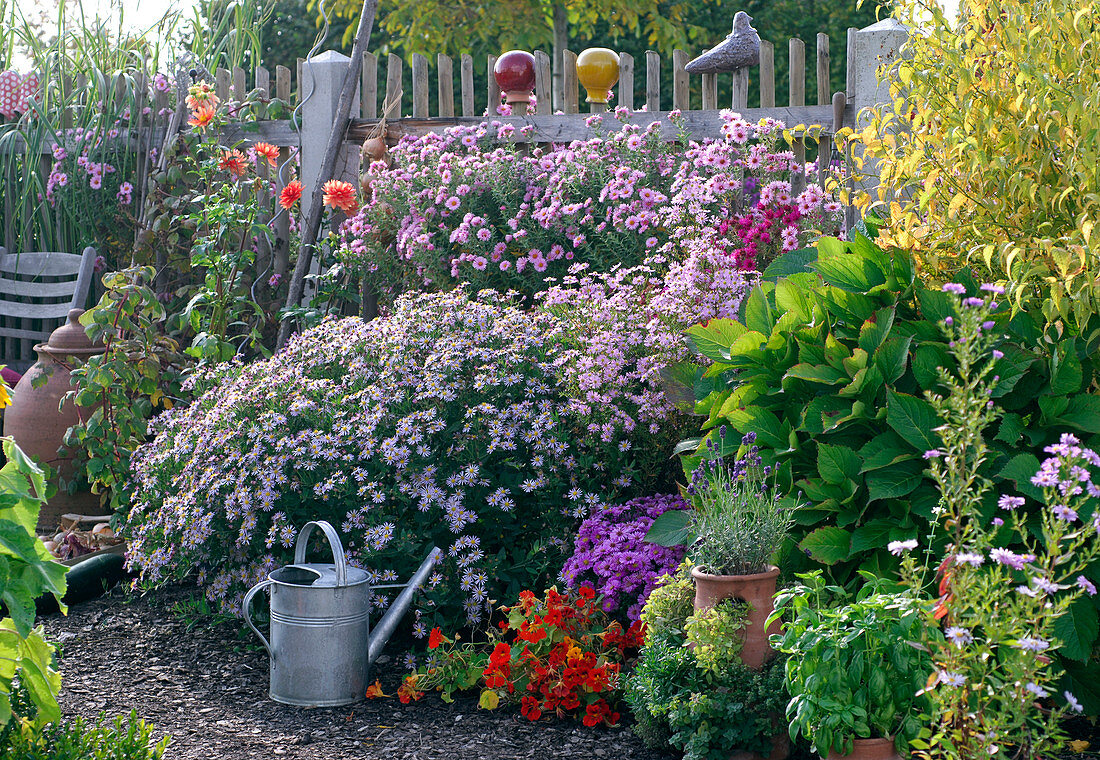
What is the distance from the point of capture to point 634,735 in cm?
265

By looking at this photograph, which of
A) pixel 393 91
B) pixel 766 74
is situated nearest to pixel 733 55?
pixel 766 74

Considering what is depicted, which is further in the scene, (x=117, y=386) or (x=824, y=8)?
(x=824, y=8)

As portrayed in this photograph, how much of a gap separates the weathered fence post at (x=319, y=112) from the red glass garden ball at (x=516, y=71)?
0.84 m

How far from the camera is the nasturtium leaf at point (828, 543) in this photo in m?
2.64

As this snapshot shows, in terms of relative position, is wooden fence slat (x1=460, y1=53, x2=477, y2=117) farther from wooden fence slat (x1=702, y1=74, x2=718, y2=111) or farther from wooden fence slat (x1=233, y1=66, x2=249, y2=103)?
wooden fence slat (x1=233, y1=66, x2=249, y2=103)

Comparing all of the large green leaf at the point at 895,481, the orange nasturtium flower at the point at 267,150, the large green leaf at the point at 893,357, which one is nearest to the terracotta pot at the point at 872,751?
the large green leaf at the point at 895,481

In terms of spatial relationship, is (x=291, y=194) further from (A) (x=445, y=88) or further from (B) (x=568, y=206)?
(B) (x=568, y=206)

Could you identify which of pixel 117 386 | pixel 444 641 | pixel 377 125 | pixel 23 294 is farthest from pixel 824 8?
pixel 444 641

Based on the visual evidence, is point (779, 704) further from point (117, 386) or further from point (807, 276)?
point (117, 386)

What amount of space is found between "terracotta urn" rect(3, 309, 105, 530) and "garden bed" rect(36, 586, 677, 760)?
139 cm

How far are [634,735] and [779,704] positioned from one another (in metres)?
0.43

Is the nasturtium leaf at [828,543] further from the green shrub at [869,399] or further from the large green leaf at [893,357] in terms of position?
the large green leaf at [893,357]

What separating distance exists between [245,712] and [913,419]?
1.92m

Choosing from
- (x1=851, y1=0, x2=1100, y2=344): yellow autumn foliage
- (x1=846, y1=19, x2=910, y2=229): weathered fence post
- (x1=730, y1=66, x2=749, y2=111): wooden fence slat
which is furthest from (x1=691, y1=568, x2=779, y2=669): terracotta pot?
(x1=730, y1=66, x2=749, y2=111): wooden fence slat
